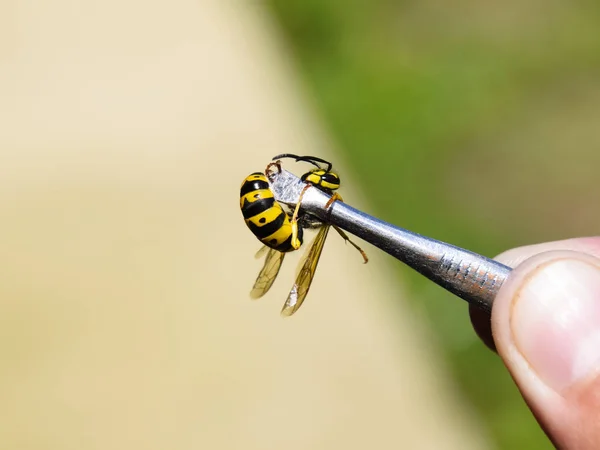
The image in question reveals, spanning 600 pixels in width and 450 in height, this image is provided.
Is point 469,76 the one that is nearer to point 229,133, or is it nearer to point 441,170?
point 441,170

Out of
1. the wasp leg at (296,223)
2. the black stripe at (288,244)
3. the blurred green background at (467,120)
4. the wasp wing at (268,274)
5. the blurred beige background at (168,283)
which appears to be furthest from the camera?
the blurred green background at (467,120)

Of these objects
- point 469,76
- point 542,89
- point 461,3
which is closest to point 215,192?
point 469,76

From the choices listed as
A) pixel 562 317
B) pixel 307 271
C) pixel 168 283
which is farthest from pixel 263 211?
pixel 168 283

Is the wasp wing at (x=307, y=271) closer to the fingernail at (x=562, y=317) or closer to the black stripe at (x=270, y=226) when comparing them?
the black stripe at (x=270, y=226)

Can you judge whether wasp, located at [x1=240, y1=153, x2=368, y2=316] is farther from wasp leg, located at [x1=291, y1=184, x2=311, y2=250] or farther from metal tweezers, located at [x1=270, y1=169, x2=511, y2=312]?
metal tweezers, located at [x1=270, y1=169, x2=511, y2=312]

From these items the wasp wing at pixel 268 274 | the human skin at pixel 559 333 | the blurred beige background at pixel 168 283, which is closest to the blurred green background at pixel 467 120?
the blurred beige background at pixel 168 283

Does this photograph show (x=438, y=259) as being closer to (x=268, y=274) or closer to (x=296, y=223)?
(x=296, y=223)
